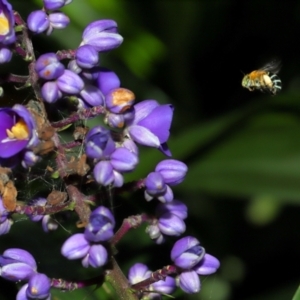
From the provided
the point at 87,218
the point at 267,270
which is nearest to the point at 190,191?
the point at 267,270

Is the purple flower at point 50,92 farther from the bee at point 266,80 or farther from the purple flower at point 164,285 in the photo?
the bee at point 266,80

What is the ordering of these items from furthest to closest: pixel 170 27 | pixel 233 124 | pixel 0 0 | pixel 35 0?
pixel 170 27 → pixel 35 0 → pixel 233 124 → pixel 0 0

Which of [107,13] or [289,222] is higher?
[107,13]

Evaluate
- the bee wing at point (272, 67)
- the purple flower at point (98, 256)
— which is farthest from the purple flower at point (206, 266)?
the bee wing at point (272, 67)

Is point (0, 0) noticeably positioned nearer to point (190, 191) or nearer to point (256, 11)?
point (190, 191)

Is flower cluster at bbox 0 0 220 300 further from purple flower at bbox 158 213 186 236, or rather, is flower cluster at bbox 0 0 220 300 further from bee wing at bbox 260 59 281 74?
bee wing at bbox 260 59 281 74

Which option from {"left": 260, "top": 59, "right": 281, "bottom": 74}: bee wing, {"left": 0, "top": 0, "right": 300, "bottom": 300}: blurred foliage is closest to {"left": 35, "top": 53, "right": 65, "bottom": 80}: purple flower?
{"left": 0, "top": 0, "right": 300, "bottom": 300}: blurred foliage
